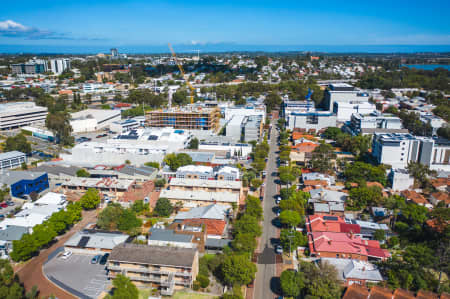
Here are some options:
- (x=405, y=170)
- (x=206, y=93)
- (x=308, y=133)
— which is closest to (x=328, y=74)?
(x=206, y=93)

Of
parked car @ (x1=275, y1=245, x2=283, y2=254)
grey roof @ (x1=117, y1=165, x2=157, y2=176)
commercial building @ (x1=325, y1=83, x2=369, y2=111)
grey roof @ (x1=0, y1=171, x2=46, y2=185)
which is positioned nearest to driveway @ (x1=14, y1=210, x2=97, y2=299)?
grey roof @ (x1=0, y1=171, x2=46, y2=185)

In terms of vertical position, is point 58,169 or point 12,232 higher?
point 58,169

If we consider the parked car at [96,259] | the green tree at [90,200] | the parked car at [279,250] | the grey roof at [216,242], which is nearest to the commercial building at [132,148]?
the green tree at [90,200]

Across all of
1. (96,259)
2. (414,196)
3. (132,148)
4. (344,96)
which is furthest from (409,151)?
(96,259)

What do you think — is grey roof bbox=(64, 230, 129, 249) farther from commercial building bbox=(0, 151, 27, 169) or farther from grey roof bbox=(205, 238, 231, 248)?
commercial building bbox=(0, 151, 27, 169)

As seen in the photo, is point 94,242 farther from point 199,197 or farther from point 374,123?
point 374,123
